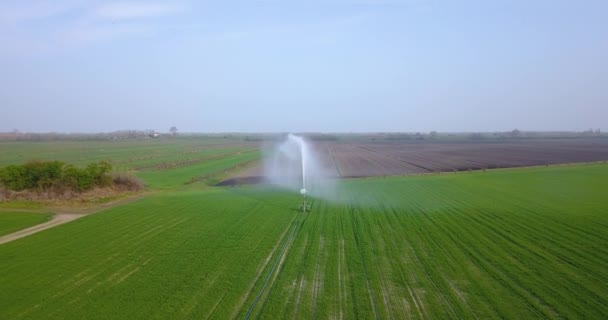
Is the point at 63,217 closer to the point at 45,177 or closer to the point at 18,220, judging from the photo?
the point at 18,220

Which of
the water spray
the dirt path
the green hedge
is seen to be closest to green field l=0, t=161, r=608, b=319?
the dirt path

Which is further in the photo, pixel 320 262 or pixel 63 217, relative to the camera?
pixel 63 217

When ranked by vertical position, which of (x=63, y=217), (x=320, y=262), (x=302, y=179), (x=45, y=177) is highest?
(x=45, y=177)

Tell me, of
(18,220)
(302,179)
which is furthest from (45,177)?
(302,179)

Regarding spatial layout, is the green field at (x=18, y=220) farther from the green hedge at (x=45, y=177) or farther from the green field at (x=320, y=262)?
the green hedge at (x=45, y=177)

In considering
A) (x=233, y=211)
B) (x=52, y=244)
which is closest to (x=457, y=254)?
(x=233, y=211)

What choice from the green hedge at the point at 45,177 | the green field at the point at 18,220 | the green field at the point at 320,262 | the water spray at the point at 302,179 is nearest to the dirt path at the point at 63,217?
the green field at the point at 18,220
